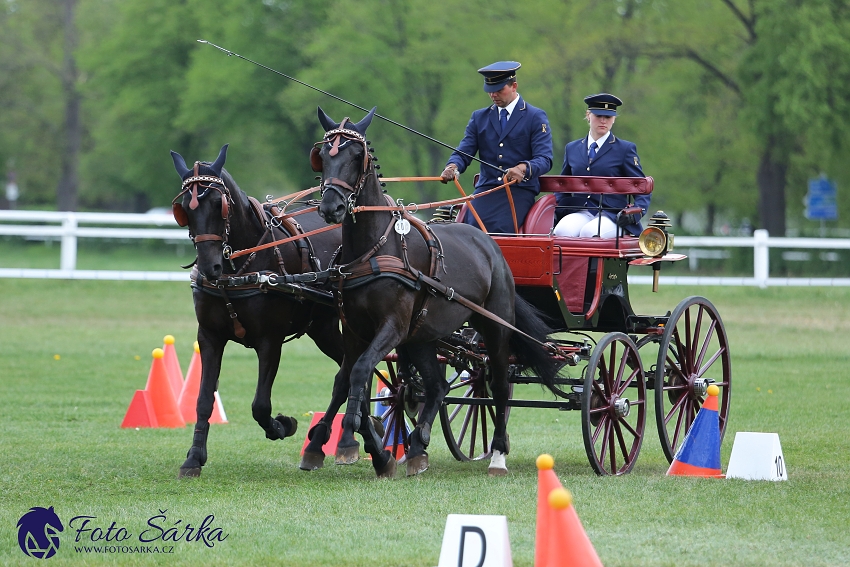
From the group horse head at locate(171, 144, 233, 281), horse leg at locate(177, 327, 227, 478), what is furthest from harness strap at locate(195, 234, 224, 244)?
horse leg at locate(177, 327, 227, 478)

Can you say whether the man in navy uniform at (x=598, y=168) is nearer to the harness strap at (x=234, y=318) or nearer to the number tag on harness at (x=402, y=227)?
the number tag on harness at (x=402, y=227)

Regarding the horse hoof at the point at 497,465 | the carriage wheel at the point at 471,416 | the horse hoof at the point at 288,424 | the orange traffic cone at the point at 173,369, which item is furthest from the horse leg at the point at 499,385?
the orange traffic cone at the point at 173,369

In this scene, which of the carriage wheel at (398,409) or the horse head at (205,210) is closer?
the horse head at (205,210)

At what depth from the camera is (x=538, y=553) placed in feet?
15.2

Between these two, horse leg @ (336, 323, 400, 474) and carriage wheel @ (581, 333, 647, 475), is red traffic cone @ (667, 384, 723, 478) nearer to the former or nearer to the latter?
carriage wheel @ (581, 333, 647, 475)

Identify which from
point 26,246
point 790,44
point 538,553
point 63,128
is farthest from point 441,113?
point 538,553

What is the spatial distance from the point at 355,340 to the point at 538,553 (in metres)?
3.20

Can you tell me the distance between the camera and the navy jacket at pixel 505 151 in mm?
8453

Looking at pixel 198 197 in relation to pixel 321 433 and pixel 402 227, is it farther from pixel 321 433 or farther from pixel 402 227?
pixel 321 433

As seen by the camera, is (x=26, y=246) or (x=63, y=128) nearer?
(x=26, y=246)

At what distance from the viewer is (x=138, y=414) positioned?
10109 millimetres

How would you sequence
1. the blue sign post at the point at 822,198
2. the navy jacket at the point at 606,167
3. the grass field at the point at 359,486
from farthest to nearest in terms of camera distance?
the blue sign post at the point at 822,198
the navy jacket at the point at 606,167
the grass field at the point at 359,486

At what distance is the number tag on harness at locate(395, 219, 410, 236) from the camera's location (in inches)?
288

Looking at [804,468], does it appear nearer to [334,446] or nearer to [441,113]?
[334,446]
